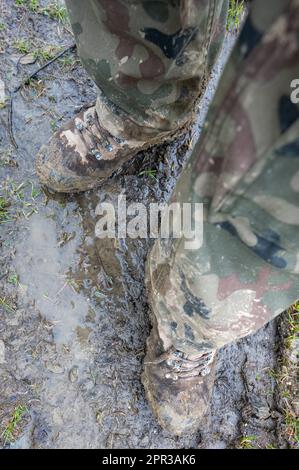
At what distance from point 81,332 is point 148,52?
919mm

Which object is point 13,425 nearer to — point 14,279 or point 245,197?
point 14,279

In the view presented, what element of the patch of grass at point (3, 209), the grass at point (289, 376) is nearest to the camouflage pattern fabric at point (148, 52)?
the patch of grass at point (3, 209)

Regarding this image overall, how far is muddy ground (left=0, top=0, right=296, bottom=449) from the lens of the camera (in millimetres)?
1449

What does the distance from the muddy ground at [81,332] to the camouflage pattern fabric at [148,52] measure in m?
0.40

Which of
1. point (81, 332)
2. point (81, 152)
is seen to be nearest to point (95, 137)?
point (81, 152)

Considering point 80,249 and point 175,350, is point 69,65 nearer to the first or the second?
point 80,249

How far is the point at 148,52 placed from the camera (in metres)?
1.20

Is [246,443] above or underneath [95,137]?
underneath

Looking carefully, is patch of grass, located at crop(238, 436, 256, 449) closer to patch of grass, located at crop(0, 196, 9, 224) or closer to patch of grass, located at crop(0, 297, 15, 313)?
patch of grass, located at crop(0, 297, 15, 313)

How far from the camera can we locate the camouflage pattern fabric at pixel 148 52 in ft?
3.58

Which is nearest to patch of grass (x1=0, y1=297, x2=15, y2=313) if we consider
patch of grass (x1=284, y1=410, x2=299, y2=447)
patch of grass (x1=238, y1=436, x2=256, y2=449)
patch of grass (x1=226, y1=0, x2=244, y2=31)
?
patch of grass (x1=238, y1=436, x2=256, y2=449)

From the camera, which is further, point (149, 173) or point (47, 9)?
point (47, 9)

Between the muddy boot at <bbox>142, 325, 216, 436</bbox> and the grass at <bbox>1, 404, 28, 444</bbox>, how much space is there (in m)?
0.41

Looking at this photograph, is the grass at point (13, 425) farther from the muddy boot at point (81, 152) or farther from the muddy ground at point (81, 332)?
the muddy boot at point (81, 152)
